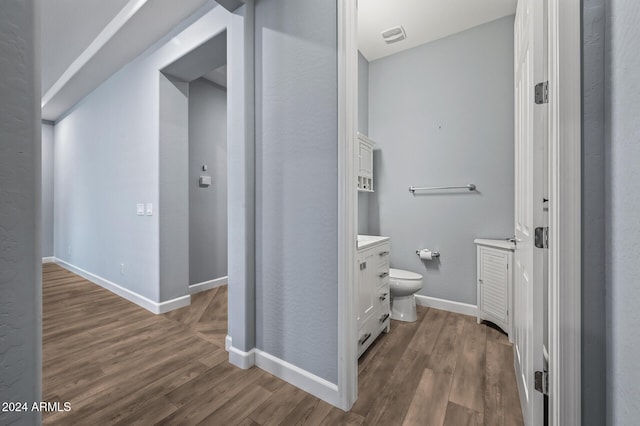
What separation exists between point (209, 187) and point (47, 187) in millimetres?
3940

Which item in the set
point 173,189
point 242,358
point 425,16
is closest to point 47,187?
point 173,189

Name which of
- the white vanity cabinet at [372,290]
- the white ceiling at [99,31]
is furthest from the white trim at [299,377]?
the white ceiling at [99,31]

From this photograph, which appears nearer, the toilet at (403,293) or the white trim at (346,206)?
the white trim at (346,206)

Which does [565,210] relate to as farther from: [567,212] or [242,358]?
[242,358]

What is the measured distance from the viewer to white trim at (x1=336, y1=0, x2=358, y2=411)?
136cm

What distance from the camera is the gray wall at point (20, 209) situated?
48 cm

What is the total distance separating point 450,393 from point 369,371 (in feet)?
1.49

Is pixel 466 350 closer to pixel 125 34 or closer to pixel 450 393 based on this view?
pixel 450 393

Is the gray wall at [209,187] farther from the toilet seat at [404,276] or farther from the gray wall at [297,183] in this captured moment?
the toilet seat at [404,276]

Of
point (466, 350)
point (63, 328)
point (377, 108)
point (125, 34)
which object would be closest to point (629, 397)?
point (466, 350)

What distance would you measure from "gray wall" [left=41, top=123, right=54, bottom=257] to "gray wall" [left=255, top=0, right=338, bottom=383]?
18.8 ft

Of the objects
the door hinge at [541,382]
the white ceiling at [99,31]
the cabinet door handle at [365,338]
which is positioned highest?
the white ceiling at [99,31]

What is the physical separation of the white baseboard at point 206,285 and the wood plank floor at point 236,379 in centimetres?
82

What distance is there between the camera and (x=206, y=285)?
3.46 m
